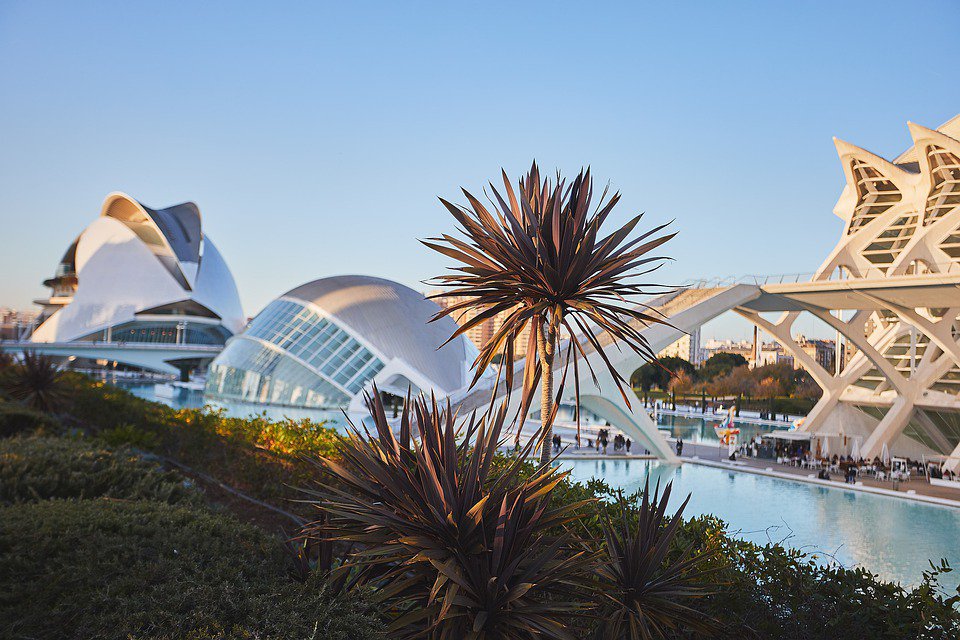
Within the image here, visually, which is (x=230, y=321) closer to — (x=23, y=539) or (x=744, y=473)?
(x=744, y=473)

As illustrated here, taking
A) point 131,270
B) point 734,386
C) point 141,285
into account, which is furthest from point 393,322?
point 734,386

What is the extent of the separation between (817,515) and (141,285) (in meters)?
57.7

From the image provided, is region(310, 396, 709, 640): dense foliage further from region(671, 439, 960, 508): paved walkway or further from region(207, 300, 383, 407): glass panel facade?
region(207, 300, 383, 407): glass panel facade

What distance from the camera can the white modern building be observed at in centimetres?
5894

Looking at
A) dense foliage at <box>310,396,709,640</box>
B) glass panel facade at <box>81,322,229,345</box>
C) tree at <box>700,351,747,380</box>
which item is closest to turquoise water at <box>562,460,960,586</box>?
dense foliage at <box>310,396,709,640</box>

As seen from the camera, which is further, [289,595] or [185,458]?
[185,458]

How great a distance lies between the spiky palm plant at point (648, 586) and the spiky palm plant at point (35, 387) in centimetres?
1366

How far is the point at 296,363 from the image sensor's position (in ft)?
82.3

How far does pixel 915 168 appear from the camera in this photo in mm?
34906

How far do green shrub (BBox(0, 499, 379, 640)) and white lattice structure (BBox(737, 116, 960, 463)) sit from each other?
23.0 meters

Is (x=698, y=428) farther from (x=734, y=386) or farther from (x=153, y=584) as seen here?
(x=153, y=584)

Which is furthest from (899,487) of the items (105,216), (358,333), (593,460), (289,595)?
(105,216)

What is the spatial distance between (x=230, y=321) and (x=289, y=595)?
6450cm

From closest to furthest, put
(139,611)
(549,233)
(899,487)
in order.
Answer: (139,611) < (549,233) < (899,487)
